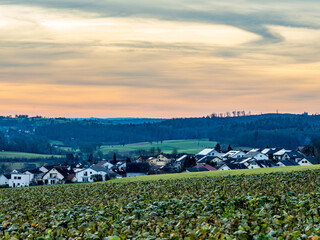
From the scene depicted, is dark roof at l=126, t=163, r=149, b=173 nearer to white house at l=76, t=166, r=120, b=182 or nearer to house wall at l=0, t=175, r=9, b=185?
white house at l=76, t=166, r=120, b=182

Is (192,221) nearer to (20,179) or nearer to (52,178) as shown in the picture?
(52,178)

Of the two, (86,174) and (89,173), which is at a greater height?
(89,173)

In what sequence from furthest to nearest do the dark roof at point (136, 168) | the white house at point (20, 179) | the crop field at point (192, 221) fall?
the white house at point (20, 179), the dark roof at point (136, 168), the crop field at point (192, 221)

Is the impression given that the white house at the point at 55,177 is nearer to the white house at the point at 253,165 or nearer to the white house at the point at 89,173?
the white house at the point at 89,173

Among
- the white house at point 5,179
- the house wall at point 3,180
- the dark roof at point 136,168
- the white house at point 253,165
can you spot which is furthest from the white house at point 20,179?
the white house at point 253,165

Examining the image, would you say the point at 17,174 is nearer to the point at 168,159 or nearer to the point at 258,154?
the point at 168,159

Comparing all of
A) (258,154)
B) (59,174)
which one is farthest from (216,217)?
(258,154)

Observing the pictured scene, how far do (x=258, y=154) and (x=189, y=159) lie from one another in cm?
4319

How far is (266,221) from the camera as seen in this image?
1608 cm

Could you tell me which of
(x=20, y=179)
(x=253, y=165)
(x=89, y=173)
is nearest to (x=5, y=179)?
(x=20, y=179)

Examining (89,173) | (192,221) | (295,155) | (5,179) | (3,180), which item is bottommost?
(3,180)

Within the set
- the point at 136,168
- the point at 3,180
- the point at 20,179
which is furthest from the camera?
the point at 3,180

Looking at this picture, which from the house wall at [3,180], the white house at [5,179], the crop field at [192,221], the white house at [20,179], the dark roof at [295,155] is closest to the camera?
the crop field at [192,221]

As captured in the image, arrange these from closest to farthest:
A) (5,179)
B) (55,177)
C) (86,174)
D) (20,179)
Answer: (86,174), (55,177), (20,179), (5,179)
